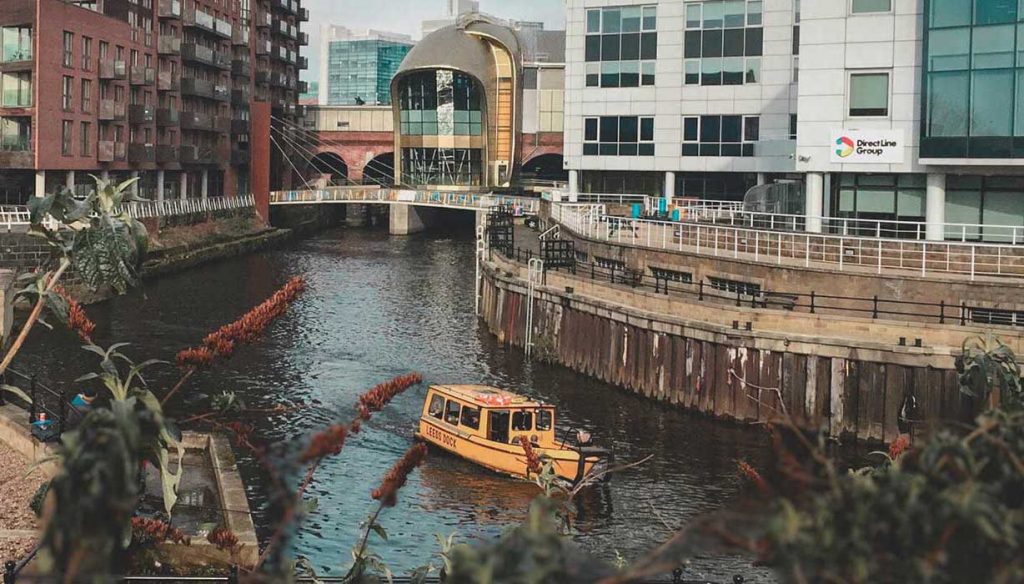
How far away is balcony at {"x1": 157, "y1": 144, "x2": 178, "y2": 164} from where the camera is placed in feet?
338

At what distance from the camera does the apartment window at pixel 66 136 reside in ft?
283

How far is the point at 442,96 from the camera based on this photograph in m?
140

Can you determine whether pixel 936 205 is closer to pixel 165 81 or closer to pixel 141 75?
pixel 141 75

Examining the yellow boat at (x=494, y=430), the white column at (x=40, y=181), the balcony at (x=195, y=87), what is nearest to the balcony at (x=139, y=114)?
the balcony at (x=195, y=87)

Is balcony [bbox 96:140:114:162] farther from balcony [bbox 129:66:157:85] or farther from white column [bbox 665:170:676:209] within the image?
white column [bbox 665:170:676:209]

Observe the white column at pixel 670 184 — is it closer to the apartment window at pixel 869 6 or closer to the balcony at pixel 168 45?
the apartment window at pixel 869 6

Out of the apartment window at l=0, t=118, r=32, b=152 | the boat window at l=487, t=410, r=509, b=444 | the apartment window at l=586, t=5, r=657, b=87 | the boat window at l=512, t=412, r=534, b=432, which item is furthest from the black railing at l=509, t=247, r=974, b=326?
the apartment window at l=0, t=118, r=32, b=152

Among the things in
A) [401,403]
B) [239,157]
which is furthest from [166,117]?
[401,403]

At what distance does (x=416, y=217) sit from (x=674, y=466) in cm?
10062

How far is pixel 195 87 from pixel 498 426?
85.8 meters

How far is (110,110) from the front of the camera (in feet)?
304

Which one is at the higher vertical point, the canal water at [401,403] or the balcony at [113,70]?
the balcony at [113,70]

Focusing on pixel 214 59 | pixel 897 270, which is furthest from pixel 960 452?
pixel 214 59

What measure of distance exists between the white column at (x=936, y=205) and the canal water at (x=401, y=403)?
45.5 ft
